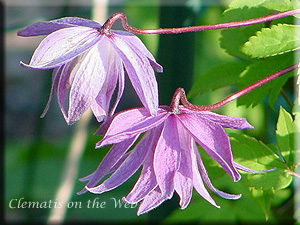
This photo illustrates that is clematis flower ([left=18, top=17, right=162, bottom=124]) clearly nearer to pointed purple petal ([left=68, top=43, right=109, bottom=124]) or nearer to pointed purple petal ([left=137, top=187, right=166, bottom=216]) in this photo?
pointed purple petal ([left=68, top=43, right=109, bottom=124])

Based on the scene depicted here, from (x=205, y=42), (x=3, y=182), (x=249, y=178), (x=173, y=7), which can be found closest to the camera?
(x=249, y=178)

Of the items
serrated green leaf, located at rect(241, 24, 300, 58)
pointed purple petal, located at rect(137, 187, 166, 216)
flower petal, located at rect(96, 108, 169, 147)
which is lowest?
pointed purple petal, located at rect(137, 187, 166, 216)

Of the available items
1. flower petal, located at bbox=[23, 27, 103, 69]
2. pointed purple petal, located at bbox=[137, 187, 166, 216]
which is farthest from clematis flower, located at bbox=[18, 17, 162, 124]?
pointed purple petal, located at bbox=[137, 187, 166, 216]

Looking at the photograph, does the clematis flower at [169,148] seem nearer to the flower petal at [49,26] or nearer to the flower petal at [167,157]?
the flower petal at [167,157]

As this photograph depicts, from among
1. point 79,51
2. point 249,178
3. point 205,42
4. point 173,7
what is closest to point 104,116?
point 79,51

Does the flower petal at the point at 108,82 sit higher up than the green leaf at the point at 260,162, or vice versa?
the flower petal at the point at 108,82

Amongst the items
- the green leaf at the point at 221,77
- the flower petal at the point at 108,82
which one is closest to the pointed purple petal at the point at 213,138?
the flower petal at the point at 108,82

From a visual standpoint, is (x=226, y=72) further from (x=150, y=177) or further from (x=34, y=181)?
(x=34, y=181)
